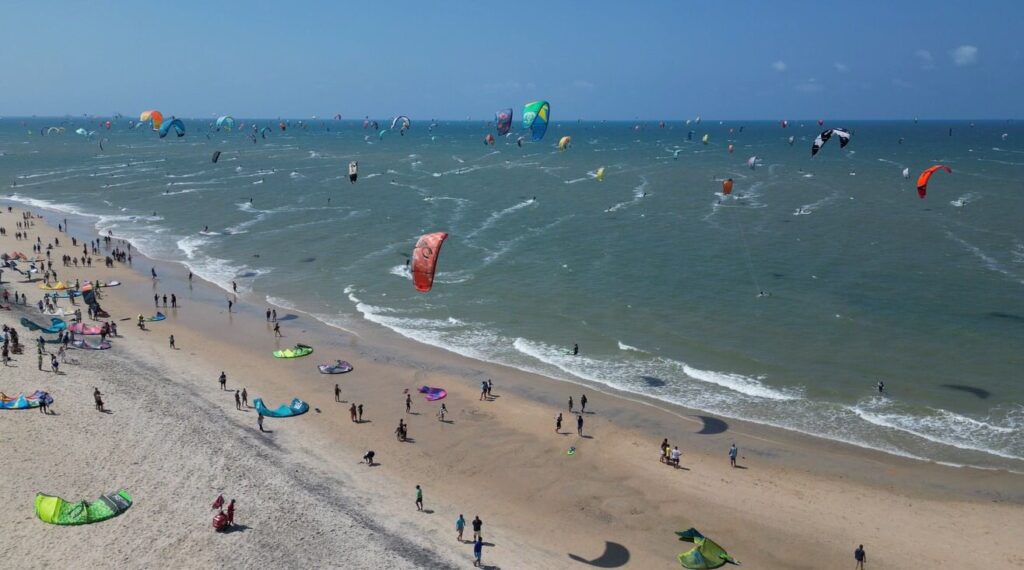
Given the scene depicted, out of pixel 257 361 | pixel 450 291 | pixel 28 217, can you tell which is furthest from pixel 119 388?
pixel 28 217

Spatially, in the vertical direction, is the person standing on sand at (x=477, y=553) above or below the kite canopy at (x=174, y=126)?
below

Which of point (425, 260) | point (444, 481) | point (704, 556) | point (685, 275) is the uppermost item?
point (425, 260)

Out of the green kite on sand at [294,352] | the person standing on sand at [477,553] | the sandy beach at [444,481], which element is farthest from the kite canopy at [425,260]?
the green kite on sand at [294,352]

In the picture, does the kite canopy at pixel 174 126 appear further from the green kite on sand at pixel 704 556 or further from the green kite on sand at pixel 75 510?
the green kite on sand at pixel 704 556

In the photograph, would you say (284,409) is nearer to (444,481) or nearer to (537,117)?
(444,481)

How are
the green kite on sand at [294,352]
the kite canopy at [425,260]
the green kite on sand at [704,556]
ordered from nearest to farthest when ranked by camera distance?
the green kite on sand at [704,556] → the kite canopy at [425,260] → the green kite on sand at [294,352]

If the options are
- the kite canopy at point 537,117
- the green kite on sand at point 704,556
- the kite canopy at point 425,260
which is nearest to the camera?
the green kite on sand at point 704,556

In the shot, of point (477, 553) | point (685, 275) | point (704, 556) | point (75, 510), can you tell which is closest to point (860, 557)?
point (704, 556)
